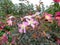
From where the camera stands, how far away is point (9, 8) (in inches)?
260

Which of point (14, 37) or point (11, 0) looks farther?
point (11, 0)

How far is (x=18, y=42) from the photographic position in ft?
10.3

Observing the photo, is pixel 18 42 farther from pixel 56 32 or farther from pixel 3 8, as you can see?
pixel 3 8

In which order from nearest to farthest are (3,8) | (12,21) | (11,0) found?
(12,21) → (3,8) → (11,0)

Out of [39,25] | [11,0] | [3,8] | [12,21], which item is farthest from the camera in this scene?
[11,0]

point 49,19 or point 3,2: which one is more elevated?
point 49,19

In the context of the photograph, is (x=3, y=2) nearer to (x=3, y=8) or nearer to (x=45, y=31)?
(x=3, y=8)

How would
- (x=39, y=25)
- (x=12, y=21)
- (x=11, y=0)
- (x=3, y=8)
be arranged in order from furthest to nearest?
(x=11, y=0) < (x=3, y=8) < (x=12, y=21) < (x=39, y=25)

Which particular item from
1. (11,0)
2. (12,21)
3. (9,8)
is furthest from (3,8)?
(12,21)

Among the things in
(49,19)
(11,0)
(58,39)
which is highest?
(49,19)

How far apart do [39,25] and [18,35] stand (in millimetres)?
250

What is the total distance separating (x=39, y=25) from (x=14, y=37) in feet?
1.03

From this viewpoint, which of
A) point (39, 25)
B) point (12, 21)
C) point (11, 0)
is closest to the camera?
point (39, 25)

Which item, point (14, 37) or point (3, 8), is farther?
point (3, 8)
